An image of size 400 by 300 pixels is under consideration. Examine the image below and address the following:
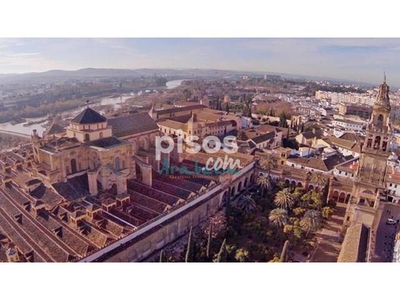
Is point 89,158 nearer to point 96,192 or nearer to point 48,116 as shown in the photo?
point 96,192

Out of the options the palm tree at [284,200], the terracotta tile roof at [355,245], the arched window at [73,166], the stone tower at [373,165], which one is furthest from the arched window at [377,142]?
the arched window at [73,166]

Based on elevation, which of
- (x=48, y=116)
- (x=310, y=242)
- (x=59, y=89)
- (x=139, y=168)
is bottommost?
(x=310, y=242)

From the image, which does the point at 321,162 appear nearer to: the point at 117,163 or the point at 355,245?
the point at 355,245

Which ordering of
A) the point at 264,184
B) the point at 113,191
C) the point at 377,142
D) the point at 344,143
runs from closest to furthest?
the point at 377,142, the point at 113,191, the point at 264,184, the point at 344,143

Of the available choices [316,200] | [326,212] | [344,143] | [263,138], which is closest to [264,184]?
[316,200]

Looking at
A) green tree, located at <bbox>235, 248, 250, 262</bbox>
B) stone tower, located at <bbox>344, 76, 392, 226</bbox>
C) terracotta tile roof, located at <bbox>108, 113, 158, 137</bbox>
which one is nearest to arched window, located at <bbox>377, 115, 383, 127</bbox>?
stone tower, located at <bbox>344, 76, 392, 226</bbox>

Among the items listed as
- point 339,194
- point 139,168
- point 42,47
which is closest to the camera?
point 42,47

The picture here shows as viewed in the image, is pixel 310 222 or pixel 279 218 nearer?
pixel 310 222

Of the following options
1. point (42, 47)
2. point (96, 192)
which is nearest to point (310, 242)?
point (96, 192)
